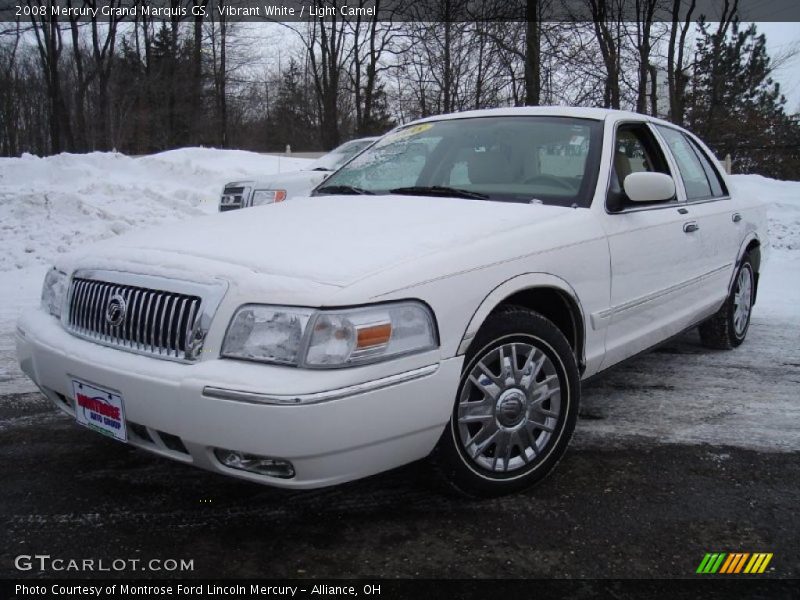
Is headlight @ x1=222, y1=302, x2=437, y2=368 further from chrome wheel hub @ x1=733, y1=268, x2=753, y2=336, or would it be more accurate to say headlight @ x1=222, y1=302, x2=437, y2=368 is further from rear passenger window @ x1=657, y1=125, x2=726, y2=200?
chrome wheel hub @ x1=733, y1=268, x2=753, y2=336

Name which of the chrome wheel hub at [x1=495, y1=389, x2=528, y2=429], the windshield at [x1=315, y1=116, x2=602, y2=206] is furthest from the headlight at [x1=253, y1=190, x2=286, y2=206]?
the chrome wheel hub at [x1=495, y1=389, x2=528, y2=429]

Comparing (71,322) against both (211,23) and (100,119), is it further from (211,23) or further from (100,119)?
(100,119)

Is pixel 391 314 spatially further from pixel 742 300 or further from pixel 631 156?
pixel 742 300

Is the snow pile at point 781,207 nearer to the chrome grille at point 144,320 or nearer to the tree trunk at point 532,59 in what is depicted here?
the tree trunk at point 532,59

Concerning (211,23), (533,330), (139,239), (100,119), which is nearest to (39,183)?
(139,239)

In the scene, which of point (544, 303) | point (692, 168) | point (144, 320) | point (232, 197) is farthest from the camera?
point (232, 197)

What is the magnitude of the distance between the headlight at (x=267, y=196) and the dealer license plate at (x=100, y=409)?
614cm

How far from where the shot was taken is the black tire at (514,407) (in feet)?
8.33

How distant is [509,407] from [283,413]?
38.3 inches

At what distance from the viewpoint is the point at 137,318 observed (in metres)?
2.46

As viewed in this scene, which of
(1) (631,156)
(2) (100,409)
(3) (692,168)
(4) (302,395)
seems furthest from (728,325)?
(2) (100,409)

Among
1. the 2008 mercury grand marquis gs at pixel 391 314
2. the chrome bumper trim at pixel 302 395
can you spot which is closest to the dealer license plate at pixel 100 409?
the 2008 mercury grand marquis gs at pixel 391 314

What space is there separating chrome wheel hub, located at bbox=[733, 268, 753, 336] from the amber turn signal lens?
3.55 metres

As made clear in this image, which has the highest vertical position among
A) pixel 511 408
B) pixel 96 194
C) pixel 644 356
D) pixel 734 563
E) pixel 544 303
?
pixel 96 194
